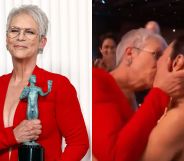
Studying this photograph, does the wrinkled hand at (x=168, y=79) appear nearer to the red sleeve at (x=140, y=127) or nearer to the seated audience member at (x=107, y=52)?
the red sleeve at (x=140, y=127)

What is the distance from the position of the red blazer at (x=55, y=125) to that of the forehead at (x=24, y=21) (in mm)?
197

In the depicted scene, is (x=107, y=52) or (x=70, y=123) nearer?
(x=70, y=123)

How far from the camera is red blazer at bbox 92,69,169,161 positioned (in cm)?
168

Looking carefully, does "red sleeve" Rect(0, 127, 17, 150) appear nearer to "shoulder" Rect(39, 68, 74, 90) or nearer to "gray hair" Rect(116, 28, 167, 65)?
"shoulder" Rect(39, 68, 74, 90)

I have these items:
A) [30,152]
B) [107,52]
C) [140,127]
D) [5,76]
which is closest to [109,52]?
[107,52]

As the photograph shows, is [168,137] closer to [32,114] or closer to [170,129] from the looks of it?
[170,129]

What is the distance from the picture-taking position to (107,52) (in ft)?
5.69

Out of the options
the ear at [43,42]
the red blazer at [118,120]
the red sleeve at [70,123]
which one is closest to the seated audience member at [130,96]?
the red blazer at [118,120]

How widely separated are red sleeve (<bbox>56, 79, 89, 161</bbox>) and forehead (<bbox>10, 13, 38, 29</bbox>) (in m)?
0.26

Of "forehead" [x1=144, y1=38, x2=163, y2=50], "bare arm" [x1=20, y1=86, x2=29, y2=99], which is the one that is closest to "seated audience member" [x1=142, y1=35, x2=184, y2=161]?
"forehead" [x1=144, y1=38, x2=163, y2=50]

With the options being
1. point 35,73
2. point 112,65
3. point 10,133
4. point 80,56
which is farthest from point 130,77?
point 10,133

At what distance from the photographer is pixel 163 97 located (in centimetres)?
169

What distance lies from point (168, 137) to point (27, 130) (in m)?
0.60

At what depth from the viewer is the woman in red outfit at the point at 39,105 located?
151cm
